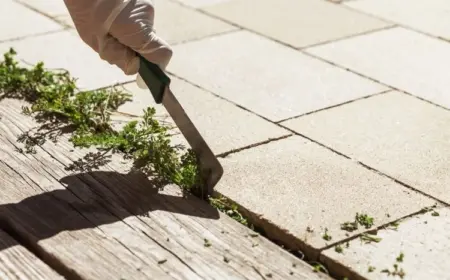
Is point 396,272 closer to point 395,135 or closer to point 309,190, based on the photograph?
point 309,190

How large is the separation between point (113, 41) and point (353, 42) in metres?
2.37

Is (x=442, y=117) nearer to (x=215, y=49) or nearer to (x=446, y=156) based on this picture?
(x=446, y=156)

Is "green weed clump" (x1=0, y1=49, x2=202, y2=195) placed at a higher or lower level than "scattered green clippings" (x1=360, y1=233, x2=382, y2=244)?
higher

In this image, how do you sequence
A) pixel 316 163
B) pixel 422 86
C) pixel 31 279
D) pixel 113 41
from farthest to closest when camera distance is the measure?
pixel 422 86 → pixel 316 163 → pixel 113 41 → pixel 31 279

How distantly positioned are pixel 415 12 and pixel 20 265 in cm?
379

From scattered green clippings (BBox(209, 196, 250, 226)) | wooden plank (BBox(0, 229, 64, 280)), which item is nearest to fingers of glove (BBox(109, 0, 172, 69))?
scattered green clippings (BBox(209, 196, 250, 226))

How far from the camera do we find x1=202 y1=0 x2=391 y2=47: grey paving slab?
229 inches

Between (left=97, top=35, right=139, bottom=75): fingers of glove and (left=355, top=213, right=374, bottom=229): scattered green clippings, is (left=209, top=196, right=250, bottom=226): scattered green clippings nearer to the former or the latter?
(left=355, top=213, right=374, bottom=229): scattered green clippings

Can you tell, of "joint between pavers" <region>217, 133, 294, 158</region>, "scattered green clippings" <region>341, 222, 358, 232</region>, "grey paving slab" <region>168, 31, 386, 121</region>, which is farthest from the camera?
"grey paving slab" <region>168, 31, 386, 121</region>

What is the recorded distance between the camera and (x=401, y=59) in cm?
539

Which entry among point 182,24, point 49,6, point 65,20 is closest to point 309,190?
point 182,24

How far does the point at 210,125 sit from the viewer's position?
4.46 m

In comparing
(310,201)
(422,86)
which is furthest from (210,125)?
(422,86)

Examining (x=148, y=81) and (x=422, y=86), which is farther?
(x=422, y=86)
